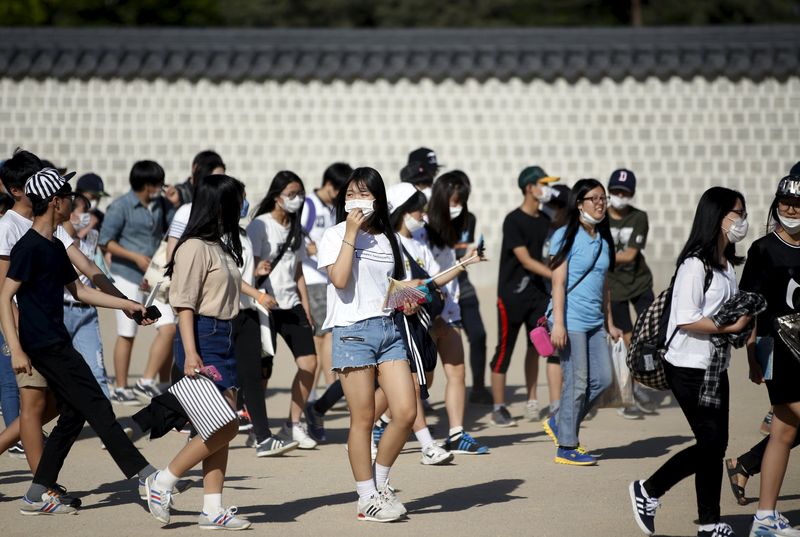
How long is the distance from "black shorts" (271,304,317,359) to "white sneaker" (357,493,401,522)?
2294 millimetres

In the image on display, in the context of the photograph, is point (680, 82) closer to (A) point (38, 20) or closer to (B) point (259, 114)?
(B) point (259, 114)

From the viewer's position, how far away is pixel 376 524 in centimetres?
590

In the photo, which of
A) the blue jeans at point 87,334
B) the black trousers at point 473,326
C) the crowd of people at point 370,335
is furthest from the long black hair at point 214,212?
the black trousers at point 473,326

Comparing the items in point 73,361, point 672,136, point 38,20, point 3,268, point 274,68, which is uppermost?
point 38,20

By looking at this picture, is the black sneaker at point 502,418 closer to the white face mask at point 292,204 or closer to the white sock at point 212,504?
the white face mask at point 292,204

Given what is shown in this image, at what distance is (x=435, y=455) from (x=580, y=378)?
106 centimetres

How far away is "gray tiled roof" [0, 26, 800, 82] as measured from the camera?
1633 centimetres

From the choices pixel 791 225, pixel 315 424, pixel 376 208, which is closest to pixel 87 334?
pixel 315 424

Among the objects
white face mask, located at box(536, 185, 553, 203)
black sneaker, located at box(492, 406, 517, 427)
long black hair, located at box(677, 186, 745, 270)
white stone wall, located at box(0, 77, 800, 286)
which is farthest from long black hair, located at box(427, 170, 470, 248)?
white stone wall, located at box(0, 77, 800, 286)

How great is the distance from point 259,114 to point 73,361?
35.9 ft

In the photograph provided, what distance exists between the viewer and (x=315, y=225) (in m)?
9.34

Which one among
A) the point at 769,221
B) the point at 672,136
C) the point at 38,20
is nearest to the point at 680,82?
the point at 672,136

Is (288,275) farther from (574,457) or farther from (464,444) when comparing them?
(574,457)

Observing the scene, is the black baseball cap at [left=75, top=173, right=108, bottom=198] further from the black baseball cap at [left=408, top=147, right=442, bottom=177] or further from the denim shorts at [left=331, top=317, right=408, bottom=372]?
the denim shorts at [left=331, top=317, right=408, bottom=372]
